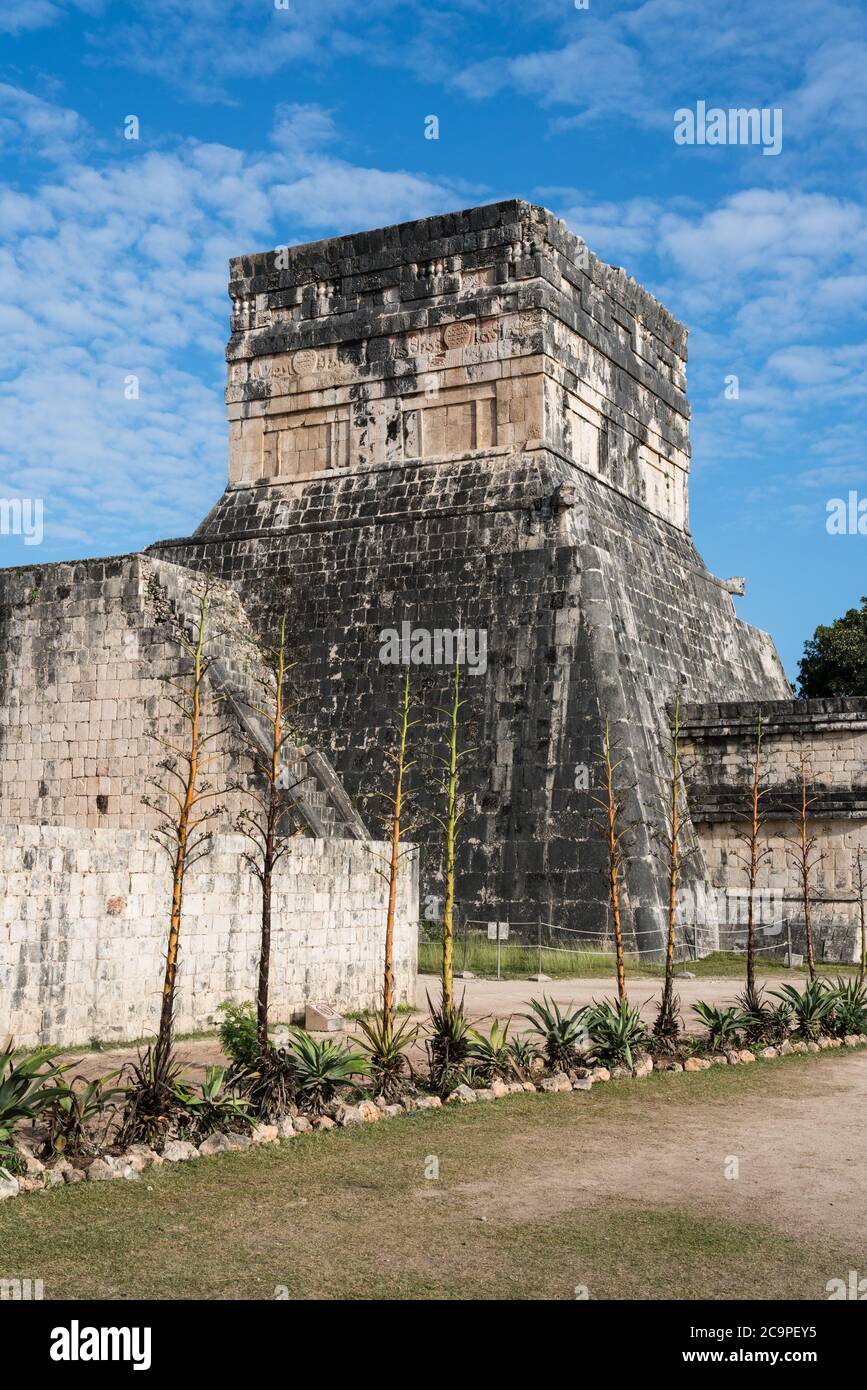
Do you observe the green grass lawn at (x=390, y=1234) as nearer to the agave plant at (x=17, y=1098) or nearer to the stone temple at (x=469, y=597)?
the agave plant at (x=17, y=1098)

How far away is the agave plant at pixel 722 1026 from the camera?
1205 centimetres

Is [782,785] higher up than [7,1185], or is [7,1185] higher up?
[782,785]

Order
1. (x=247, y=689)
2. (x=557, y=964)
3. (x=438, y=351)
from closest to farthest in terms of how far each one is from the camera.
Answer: (x=557, y=964)
(x=247, y=689)
(x=438, y=351)

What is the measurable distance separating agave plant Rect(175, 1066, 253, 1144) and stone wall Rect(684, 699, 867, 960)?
1418 centimetres

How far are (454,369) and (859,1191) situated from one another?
18805mm

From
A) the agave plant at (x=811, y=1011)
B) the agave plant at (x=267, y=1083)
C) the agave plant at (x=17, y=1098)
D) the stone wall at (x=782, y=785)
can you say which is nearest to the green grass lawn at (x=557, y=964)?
the stone wall at (x=782, y=785)

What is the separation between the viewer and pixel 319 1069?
9250 mm

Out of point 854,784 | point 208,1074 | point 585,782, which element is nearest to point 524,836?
point 585,782

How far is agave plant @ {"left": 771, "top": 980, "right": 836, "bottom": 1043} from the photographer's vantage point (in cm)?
1296

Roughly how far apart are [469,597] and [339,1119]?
47.1 ft

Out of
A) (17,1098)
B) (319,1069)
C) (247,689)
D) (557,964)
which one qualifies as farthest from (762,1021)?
(247,689)

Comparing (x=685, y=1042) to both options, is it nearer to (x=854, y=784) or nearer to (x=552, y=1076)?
(x=552, y=1076)

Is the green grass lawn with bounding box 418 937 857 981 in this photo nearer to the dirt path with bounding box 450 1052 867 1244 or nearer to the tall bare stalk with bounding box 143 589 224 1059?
the tall bare stalk with bounding box 143 589 224 1059

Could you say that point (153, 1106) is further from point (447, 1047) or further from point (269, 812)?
point (447, 1047)
